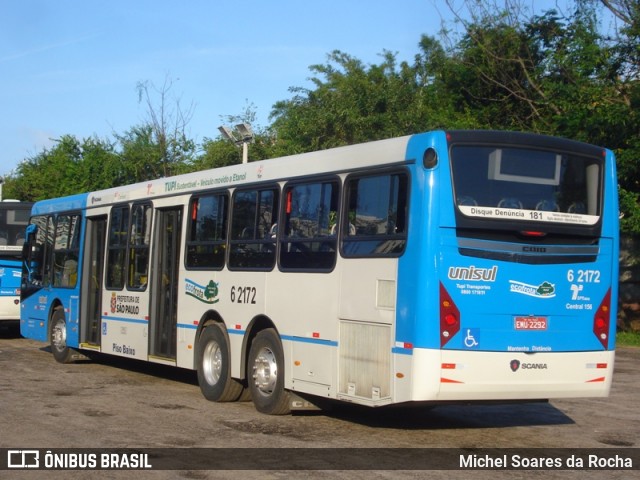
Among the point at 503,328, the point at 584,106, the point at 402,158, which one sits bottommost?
the point at 503,328

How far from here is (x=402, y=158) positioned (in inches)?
392

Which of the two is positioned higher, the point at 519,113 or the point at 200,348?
the point at 519,113

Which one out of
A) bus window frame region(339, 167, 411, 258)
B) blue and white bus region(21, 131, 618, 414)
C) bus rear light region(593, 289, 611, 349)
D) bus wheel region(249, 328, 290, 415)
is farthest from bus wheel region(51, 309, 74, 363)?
bus rear light region(593, 289, 611, 349)

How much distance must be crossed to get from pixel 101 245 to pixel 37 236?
133 inches

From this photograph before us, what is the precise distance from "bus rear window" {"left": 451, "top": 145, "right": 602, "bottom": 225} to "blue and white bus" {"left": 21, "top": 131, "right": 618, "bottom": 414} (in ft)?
0.05

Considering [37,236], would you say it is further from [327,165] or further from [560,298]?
[560,298]

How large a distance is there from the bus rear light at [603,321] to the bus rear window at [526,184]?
0.89 m

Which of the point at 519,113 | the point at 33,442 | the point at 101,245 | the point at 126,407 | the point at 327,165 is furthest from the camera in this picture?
the point at 519,113

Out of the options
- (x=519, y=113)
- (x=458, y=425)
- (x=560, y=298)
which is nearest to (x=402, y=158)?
(x=560, y=298)

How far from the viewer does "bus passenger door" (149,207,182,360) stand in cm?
1468

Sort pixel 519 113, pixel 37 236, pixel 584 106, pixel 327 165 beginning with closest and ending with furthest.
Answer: pixel 327 165 < pixel 37 236 < pixel 584 106 < pixel 519 113

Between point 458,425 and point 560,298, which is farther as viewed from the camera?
point 458,425

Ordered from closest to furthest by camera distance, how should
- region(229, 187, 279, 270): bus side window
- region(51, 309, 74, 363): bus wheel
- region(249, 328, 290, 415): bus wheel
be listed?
region(249, 328, 290, 415): bus wheel, region(229, 187, 279, 270): bus side window, region(51, 309, 74, 363): bus wheel

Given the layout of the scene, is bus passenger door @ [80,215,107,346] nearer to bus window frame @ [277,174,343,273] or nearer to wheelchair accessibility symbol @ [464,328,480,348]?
bus window frame @ [277,174,343,273]
